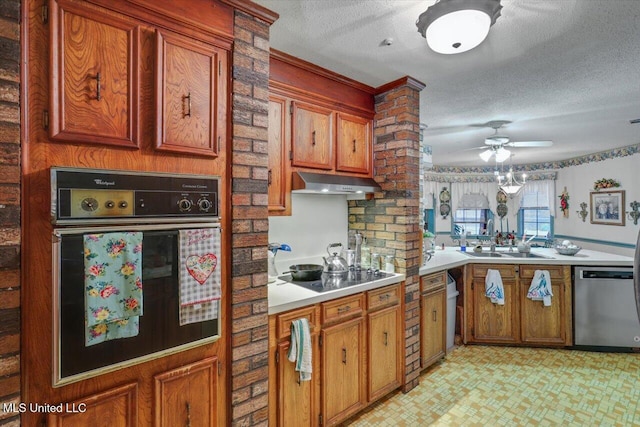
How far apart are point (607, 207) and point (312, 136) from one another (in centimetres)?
597

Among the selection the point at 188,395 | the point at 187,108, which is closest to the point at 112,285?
the point at 188,395

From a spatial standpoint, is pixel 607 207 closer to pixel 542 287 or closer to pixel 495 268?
pixel 542 287

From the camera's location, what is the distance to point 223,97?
1.53 metres

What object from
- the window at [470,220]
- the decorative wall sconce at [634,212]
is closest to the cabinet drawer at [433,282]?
the decorative wall sconce at [634,212]

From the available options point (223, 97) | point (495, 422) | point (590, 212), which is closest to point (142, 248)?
point (223, 97)

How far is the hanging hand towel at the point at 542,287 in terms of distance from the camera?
10.5 feet

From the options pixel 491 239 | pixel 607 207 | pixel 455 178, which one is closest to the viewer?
pixel 491 239

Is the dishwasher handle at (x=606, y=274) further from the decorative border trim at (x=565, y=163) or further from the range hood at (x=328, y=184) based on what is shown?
the decorative border trim at (x=565, y=163)

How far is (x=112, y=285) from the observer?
1.19 m

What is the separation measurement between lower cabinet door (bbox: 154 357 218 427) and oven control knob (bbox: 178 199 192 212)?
72cm

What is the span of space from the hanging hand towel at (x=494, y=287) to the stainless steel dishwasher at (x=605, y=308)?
734mm

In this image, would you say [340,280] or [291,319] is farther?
[340,280]

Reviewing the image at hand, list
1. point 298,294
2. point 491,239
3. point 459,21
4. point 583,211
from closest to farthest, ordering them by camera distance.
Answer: point 459,21 < point 298,294 < point 491,239 < point 583,211

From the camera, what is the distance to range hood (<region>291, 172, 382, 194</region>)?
219 cm
